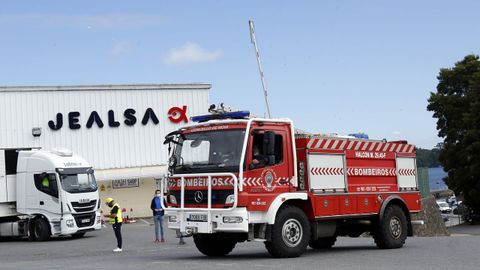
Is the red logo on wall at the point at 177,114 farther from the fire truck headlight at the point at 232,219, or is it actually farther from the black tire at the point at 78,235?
the fire truck headlight at the point at 232,219

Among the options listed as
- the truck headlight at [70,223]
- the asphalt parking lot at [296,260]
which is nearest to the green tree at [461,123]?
the truck headlight at [70,223]

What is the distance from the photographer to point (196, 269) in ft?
46.2

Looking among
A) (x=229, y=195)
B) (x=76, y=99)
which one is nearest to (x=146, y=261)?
(x=229, y=195)

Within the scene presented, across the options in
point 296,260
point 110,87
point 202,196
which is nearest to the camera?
point 296,260

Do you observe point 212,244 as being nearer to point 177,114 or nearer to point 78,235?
point 78,235

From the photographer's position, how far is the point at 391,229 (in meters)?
18.4

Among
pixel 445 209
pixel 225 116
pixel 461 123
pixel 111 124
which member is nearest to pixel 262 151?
pixel 225 116

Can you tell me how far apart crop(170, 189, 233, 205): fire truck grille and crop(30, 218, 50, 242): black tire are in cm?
1448

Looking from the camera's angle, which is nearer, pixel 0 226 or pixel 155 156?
pixel 0 226

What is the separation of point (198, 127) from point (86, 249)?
9.11m

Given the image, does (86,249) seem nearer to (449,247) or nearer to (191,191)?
(191,191)

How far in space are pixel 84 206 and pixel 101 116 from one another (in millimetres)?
15186

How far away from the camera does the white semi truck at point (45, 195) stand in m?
29.1

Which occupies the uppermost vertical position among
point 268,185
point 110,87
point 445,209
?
point 110,87
